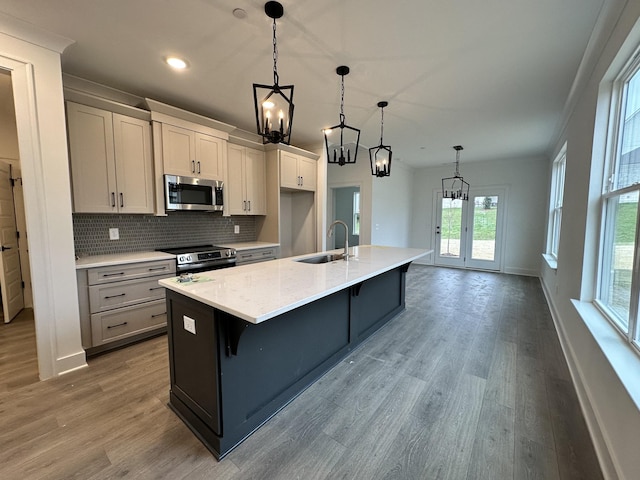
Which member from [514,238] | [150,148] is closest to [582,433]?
[150,148]

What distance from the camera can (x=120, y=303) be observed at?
2594 millimetres

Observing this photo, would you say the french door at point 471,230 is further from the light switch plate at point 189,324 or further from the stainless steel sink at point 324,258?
the light switch plate at point 189,324

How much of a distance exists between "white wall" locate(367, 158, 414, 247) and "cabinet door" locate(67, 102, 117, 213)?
14.9 ft

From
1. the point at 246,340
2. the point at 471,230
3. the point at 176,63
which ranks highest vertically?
the point at 176,63

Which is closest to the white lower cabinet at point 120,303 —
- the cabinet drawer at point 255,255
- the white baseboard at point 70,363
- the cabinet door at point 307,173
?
the white baseboard at point 70,363

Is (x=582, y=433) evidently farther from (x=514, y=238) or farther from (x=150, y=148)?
(x=514, y=238)

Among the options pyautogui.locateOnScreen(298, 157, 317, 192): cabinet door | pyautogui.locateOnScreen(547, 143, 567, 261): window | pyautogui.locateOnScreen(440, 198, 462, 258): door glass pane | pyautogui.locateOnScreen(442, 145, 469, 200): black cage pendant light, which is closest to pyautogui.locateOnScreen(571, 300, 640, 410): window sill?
pyautogui.locateOnScreen(547, 143, 567, 261): window

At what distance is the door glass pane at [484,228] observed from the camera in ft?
21.4

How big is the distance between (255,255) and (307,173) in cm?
171

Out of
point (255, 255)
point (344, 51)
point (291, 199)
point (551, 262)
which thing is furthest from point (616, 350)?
point (291, 199)

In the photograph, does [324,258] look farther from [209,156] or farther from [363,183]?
[363,183]

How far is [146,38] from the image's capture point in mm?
2062

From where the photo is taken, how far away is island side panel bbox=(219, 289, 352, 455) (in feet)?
5.04

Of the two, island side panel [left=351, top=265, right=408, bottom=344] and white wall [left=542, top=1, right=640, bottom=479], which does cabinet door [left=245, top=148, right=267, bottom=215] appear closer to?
island side panel [left=351, top=265, right=408, bottom=344]
